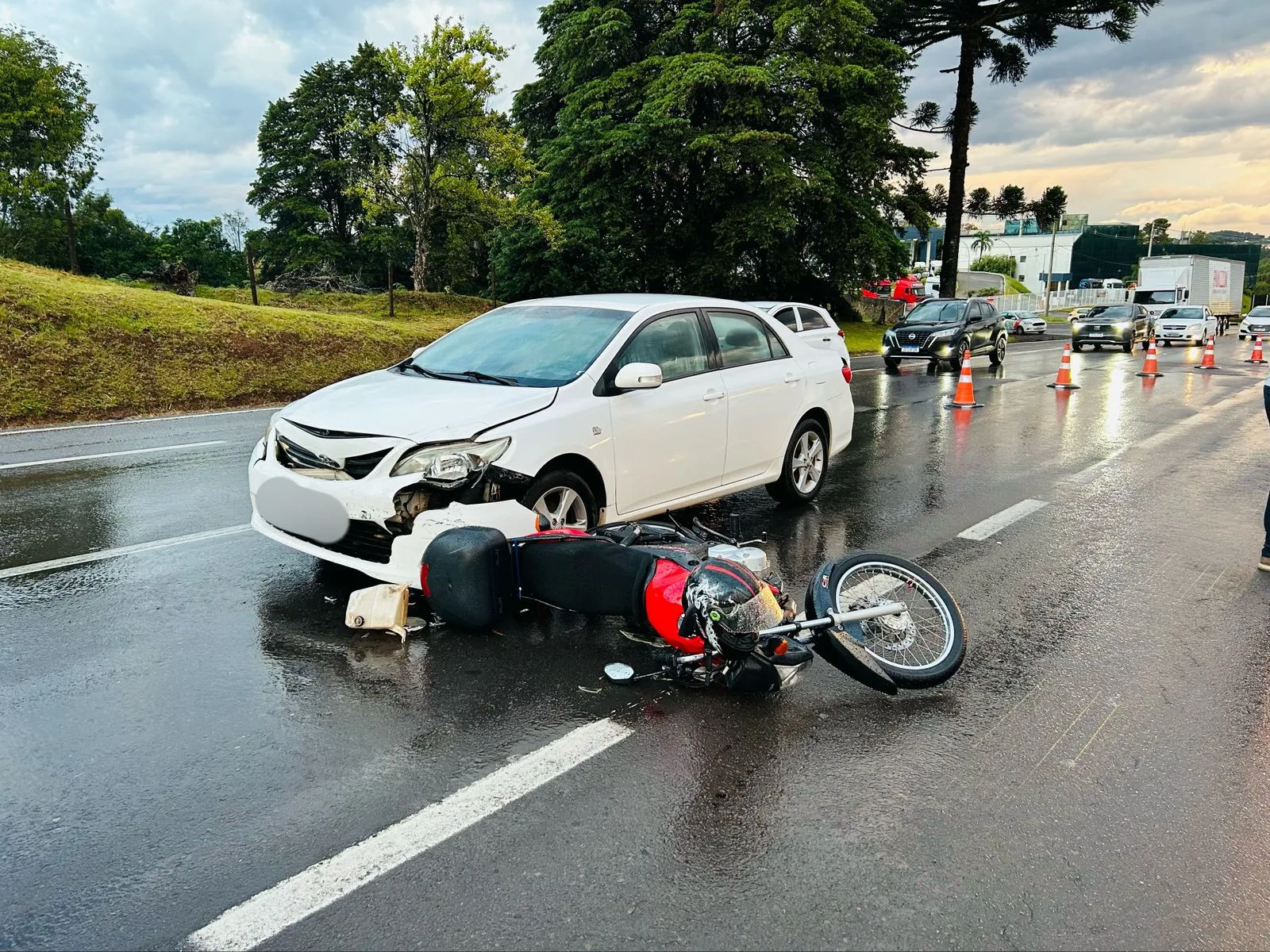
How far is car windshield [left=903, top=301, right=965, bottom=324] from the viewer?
23.5 m

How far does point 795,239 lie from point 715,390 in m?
29.1

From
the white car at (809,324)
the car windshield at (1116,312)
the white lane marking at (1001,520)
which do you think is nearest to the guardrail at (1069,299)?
the car windshield at (1116,312)

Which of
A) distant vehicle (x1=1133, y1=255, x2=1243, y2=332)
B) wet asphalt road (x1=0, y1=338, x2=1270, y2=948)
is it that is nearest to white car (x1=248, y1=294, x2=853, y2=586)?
wet asphalt road (x1=0, y1=338, x2=1270, y2=948)

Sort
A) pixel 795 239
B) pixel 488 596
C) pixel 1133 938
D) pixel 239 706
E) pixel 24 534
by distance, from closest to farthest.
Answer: pixel 1133 938
pixel 239 706
pixel 488 596
pixel 24 534
pixel 795 239

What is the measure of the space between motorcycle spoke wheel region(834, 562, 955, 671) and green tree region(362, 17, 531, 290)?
2585cm

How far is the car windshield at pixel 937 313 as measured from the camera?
23500 mm

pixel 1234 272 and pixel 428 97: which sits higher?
pixel 428 97

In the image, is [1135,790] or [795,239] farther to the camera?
[795,239]

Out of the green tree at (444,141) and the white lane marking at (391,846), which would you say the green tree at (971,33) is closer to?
the green tree at (444,141)

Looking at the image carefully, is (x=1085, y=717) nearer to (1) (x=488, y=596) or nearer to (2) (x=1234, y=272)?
(1) (x=488, y=596)

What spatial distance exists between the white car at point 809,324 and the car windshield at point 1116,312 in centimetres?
1821

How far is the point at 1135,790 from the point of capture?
328 centimetres

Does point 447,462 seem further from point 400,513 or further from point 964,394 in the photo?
point 964,394

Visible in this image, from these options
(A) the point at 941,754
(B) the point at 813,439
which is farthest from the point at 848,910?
(B) the point at 813,439
